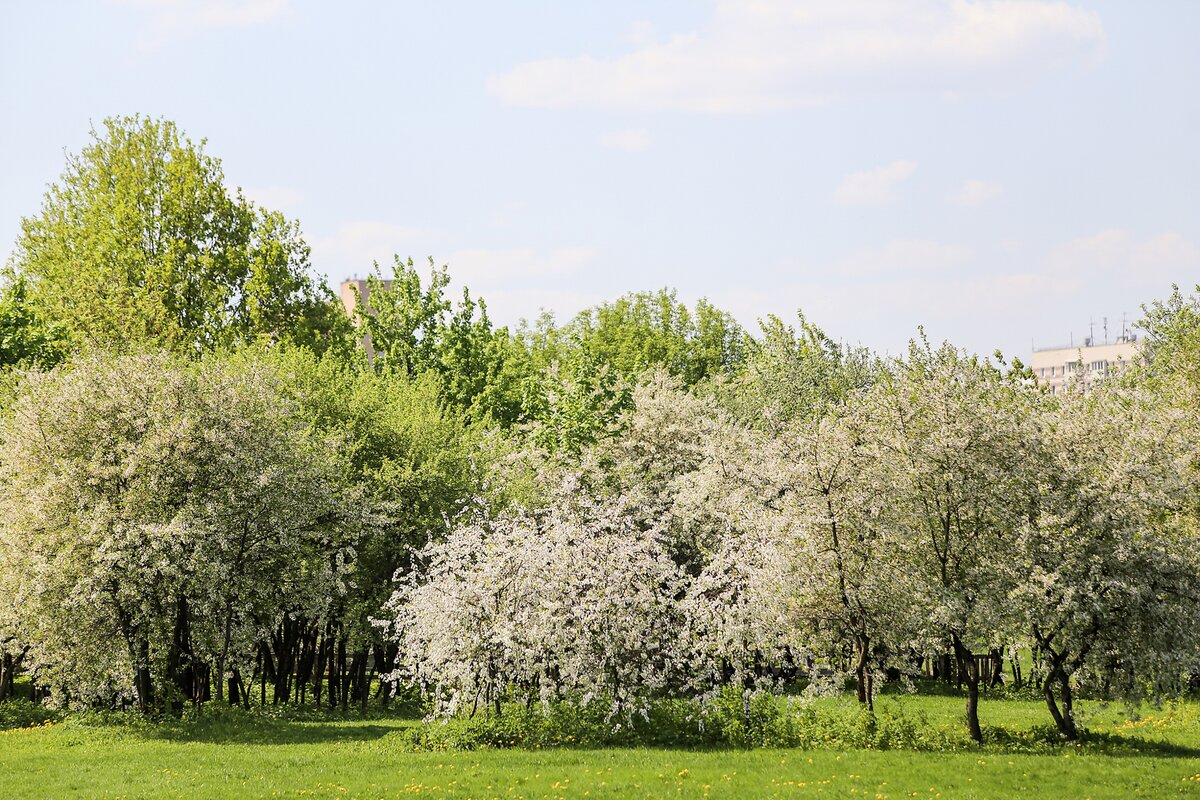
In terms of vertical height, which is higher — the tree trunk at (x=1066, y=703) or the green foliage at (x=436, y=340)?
the green foliage at (x=436, y=340)

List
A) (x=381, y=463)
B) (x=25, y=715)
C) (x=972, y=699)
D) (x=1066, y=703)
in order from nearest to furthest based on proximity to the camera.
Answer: (x=972, y=699)
(x=1066, y=703)
(x=25, y=715)
(x=381, y=463)

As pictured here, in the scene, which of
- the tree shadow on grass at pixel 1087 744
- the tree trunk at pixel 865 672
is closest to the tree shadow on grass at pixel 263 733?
the tree trunk at pixel 865 672

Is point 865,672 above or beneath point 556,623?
beneath

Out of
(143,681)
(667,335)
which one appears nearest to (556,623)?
(143,681)

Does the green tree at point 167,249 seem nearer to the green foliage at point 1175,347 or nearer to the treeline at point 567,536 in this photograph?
the treeline at point 567,536

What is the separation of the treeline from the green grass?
2.28 meters

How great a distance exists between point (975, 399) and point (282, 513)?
22.6 meters

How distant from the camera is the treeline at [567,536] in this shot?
27.6 meters

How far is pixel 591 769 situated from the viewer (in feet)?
84.4

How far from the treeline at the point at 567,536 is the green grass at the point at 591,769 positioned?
2.28 meters

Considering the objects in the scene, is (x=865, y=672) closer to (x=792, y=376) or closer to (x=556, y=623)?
(x=556, y=623)

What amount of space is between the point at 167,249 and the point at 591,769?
43.5 m

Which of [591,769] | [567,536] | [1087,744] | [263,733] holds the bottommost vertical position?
[263,733]

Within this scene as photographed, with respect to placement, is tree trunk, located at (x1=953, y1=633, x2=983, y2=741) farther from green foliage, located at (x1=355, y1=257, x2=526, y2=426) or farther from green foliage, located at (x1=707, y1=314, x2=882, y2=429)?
green foliage, located at (x1=355, y1=257, x2=526, y2=426)
